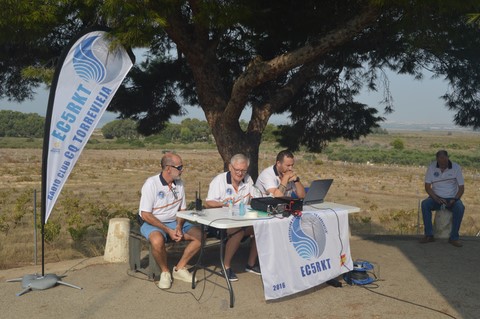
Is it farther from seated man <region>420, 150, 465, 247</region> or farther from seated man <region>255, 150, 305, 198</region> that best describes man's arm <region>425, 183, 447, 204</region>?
seated man <region>255, 150, 305, 198</region>

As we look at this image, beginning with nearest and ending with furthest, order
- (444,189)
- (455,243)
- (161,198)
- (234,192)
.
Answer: (161,198)
(234,192)
(455,243)
(444,189)

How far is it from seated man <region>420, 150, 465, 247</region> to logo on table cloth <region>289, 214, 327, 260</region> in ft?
9.40

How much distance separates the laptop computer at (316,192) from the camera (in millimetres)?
6041

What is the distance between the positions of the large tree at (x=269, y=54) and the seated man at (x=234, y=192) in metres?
1.50

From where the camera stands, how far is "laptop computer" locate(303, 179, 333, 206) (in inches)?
238

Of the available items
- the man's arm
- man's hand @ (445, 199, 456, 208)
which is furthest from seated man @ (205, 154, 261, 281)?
man's hand @ (445, 199, 456, 208)

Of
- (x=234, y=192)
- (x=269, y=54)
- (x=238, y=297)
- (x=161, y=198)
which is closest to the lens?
(x=238, y=297)

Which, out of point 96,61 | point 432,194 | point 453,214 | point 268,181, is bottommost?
point 453,214

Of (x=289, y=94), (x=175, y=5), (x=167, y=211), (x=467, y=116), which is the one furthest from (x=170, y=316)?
(x=467, y=116)

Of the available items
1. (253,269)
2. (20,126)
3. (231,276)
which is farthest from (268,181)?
(20,126)

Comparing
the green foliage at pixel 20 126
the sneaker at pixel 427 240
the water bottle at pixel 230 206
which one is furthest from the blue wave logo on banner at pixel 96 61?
the green foliage at pixel 20 126

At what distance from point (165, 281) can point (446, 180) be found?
4.58 meters

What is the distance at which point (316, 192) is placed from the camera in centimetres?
615

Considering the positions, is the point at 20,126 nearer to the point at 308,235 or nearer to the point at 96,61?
the point at 96,61
